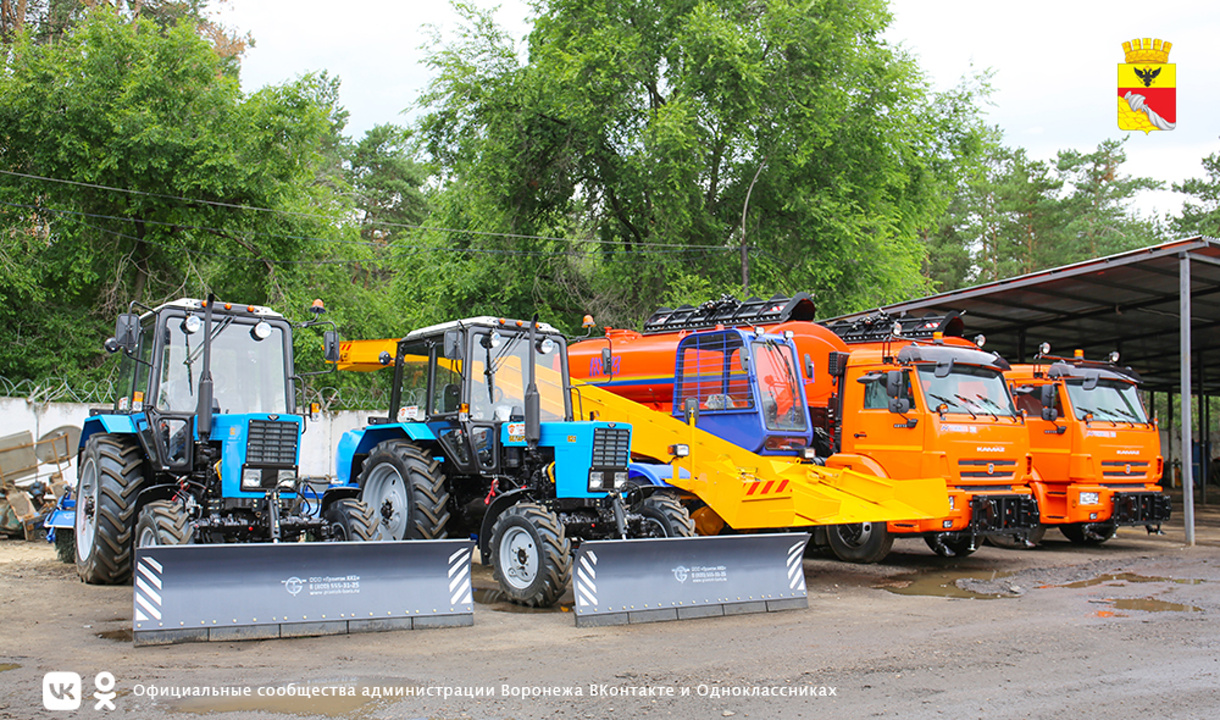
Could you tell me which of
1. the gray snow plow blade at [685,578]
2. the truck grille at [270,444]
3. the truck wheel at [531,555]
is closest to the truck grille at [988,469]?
the gray snow plow blade at [685,578]

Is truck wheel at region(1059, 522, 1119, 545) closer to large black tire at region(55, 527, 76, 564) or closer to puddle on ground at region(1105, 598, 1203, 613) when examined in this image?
puddle on ground at region(1105, 598, 1203, 613)

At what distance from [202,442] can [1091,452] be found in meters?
11.9

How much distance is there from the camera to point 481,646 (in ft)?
23.5

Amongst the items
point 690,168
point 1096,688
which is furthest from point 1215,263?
point 1096,688

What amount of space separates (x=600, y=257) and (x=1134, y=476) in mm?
15277

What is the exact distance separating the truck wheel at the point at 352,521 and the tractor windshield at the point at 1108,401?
1048 centimetres

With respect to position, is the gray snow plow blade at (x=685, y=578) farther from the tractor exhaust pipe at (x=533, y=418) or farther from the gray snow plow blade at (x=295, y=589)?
the tractor exhaust pipe at (x=533, y=418)

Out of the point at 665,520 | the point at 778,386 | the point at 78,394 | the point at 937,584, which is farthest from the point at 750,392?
the point at 78,394

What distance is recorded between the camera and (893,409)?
1231 centimetres

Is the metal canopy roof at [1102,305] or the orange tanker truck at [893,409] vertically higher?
the metal canopy roof at [1102,305]

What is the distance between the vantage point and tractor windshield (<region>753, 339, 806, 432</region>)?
11711 millimetres

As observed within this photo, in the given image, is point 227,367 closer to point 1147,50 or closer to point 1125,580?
point 1125,580

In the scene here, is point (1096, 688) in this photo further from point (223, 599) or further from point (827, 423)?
point (827, 423)

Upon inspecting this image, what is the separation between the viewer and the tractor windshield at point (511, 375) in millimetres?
9531
